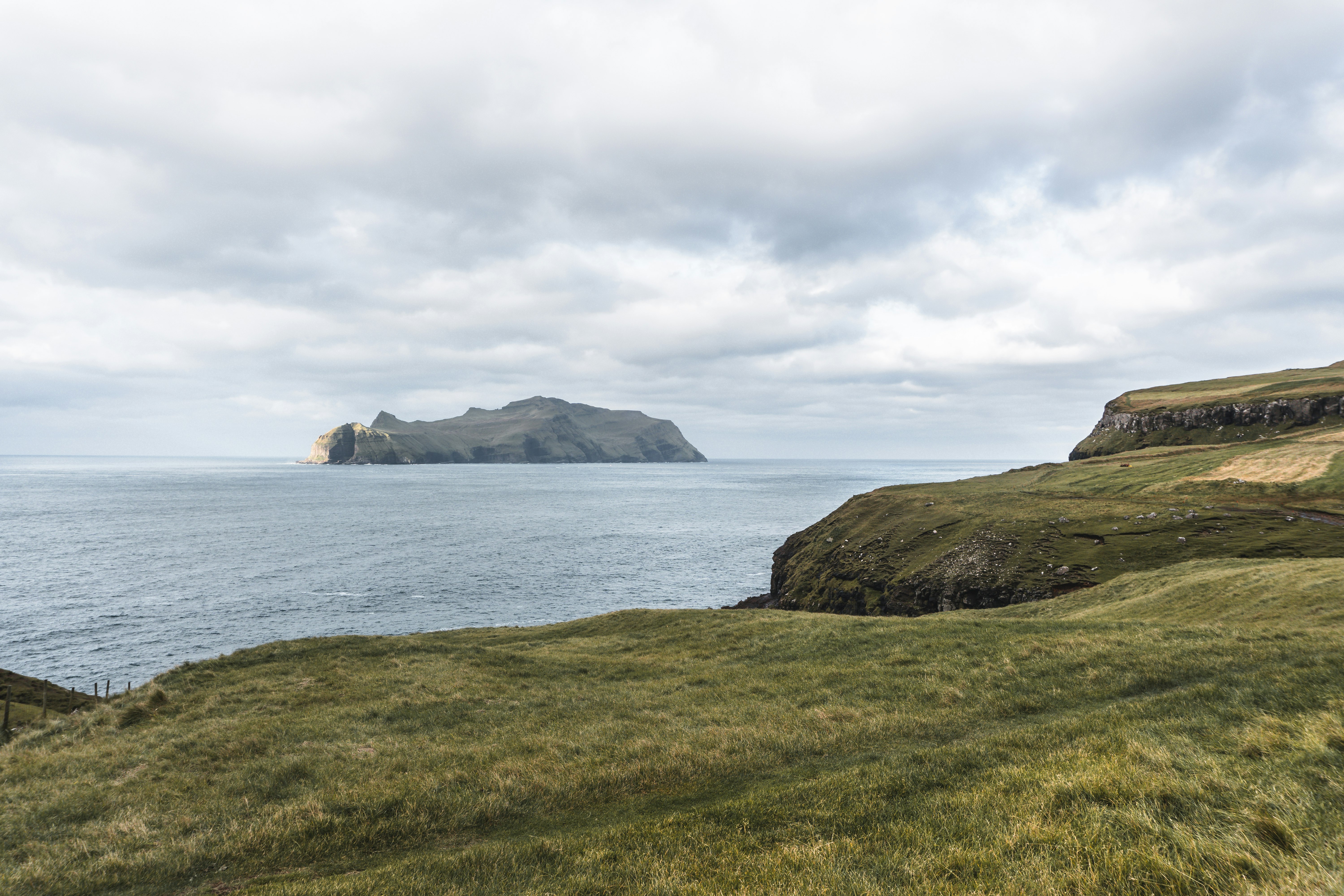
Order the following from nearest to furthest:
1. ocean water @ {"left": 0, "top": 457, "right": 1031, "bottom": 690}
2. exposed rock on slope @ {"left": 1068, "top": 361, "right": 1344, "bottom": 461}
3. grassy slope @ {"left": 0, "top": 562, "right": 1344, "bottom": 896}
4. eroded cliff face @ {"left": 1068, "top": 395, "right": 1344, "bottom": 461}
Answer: grassy slope @ {"left": 0, "top": 562, "right": 1344, "bottom": 896}
ocean water @ {"left": 0, "top": 457, "right": 1031, "bottom": 690}
eroded cliff face @ {"left": 1068, "top": 395, "right": 1344, "bottom": 461}
exposed rock on slope @ {"left": 1068, "top": 361, "right": 1344, "bottom": 461}

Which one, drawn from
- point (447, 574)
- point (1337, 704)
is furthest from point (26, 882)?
point (447, 574)

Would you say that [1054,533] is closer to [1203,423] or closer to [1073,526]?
[1073,526]

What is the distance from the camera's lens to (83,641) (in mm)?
60875

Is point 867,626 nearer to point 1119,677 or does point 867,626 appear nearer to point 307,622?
point 1119,677

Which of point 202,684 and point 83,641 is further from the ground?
point 202,684

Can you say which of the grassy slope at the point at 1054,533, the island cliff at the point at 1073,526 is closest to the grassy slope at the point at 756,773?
the grassy slope at the point at 1054,533

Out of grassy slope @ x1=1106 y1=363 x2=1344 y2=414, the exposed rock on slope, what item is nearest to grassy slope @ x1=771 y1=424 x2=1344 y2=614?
the exposed rock on slope

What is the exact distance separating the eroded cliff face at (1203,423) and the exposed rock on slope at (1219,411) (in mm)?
140

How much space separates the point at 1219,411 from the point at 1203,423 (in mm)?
3756

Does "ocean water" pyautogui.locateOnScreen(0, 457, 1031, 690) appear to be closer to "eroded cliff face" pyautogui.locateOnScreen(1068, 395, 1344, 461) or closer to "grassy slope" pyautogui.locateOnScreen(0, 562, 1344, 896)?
"grassy slope" pyautogui.locateOnScreen(0, 562, 1344, 896)

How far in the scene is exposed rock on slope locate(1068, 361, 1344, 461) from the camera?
11275 centimetres

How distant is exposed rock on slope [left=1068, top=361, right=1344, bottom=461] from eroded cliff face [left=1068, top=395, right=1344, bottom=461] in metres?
0.14

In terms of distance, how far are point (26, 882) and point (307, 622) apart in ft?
216

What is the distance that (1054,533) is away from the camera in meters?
57.9
